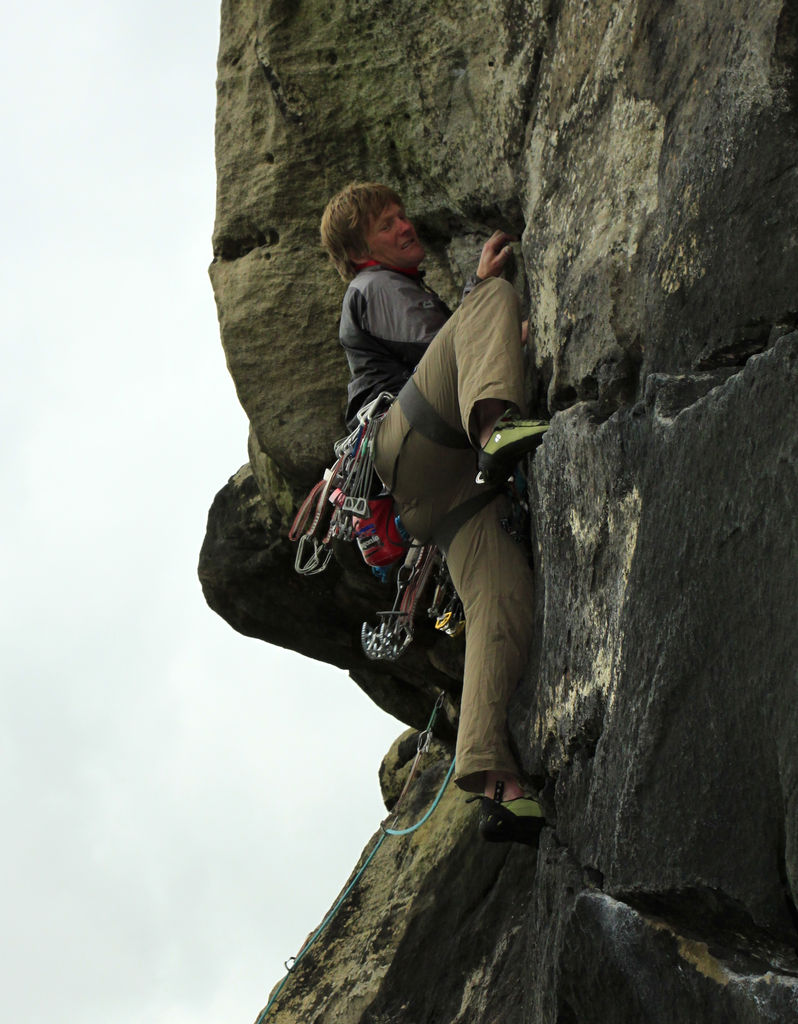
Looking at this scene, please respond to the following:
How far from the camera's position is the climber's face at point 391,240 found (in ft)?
18.1

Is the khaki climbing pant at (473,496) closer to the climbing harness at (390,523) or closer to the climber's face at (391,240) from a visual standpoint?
the climbing harness at (390,523)

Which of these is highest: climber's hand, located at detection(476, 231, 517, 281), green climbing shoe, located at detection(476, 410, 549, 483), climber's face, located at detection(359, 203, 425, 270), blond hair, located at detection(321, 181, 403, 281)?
blond hair, located at detection(321, 181, 403, 281)

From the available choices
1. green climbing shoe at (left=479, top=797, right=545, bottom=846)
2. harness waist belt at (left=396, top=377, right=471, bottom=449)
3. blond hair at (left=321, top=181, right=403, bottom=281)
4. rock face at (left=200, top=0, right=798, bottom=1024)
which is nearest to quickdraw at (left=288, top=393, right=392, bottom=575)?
harness waist belt at (left=396, top=377, right=471, bottom=449)

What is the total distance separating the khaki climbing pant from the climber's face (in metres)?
0.80

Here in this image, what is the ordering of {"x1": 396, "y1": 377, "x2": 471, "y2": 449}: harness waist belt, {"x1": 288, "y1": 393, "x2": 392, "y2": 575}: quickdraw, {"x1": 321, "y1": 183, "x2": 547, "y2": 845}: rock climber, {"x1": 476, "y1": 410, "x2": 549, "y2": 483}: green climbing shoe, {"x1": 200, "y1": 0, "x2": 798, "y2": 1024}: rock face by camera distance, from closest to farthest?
{"x1": 200, "y1": 0, "x2": 798, "y2": 1024}: rock face
{"x1": 476, "y1": 410, "x2": 549, "y2": 483}: green climbing shoe
{"x1": 321, "y1": 183, "x2": 547, "y2": 845}: rock climber
{"x1": 396, "y1": 377, "x2": 471, "y2": 449}: harness waist belt
{"x1": 288, "y1": 393, "x2": 392, "y2": 575}: quickdraw

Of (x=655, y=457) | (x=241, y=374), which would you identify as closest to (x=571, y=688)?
(x=655, y=457)

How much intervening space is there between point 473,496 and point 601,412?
3.72 feet

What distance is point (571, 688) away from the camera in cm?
412

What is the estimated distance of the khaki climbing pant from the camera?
4.61 m

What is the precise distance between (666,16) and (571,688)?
2230 mm

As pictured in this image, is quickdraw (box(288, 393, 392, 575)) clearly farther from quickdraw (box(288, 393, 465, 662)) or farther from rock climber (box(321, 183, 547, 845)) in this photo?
rock climber (box(321, 183, 547, 845))

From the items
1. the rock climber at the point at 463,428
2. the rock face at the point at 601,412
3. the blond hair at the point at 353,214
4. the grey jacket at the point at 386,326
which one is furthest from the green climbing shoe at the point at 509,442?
the blond hair at the point at 353,214

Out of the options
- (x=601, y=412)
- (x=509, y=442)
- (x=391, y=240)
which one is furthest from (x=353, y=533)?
(x=601, y=412)

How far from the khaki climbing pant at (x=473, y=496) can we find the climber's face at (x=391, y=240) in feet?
2.61
